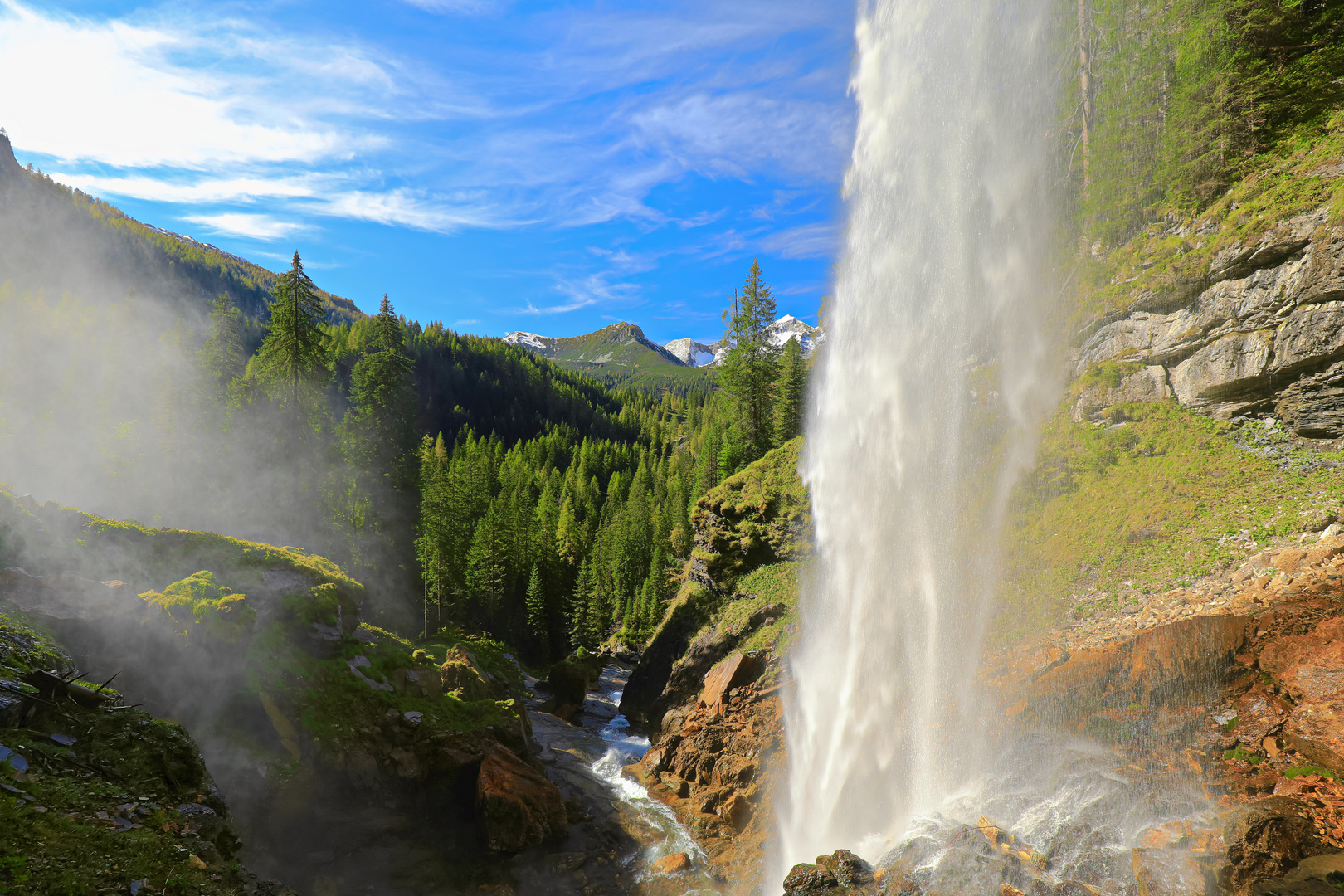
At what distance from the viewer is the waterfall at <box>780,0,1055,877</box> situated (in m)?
18.4

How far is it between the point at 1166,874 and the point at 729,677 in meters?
17.6

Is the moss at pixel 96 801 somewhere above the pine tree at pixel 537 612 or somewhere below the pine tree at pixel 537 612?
above

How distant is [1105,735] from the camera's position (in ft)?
40.3

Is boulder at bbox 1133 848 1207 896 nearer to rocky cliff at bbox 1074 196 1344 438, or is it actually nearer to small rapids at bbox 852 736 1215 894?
small rapids at bbox 852 736 1215 894

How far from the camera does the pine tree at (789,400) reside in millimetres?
45375

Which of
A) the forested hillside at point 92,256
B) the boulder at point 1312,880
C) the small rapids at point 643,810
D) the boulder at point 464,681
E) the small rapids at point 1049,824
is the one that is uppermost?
the forested hillside at point 92,256

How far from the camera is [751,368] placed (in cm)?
4322

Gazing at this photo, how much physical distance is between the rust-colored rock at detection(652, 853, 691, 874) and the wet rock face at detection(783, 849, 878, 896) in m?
8.17

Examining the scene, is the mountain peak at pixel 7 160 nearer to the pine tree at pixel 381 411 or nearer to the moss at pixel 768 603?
the pine tree at pixel 381 411

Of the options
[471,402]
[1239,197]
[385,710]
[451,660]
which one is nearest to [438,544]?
[451,660]

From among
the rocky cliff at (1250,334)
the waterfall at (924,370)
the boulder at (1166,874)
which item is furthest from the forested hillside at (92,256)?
the boulder at (1166,874)

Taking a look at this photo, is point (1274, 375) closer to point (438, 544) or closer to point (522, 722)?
point (522, 722)

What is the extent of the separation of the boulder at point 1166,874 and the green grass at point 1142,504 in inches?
262

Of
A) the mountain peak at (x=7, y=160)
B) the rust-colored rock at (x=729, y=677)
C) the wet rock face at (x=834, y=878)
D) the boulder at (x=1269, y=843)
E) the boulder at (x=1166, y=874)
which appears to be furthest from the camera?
the mountain peak at (x=7, y=160)
